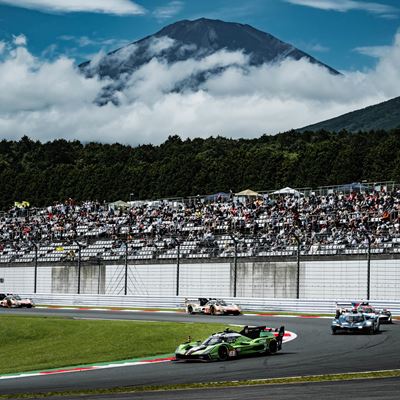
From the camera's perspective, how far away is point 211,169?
4112 inches

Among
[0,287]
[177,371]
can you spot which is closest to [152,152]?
[0,287]

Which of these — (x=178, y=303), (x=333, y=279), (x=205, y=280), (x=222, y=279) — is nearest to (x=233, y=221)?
(x=205, y=280)

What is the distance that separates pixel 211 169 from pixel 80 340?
7025cm

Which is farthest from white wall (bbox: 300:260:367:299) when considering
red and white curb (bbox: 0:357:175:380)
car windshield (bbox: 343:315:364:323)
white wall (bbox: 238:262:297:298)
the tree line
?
the tree line

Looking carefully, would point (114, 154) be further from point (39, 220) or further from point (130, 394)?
point (130, 394)

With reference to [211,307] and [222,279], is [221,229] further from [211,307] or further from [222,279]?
[211,307]

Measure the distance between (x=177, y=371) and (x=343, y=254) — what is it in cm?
2710

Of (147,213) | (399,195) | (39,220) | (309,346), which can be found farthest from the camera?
(39,220)

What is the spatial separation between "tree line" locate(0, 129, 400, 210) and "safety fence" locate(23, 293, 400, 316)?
3891 centimetres

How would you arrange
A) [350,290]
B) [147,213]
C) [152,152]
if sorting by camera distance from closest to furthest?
[350,290] → [147,213] → [152,152]

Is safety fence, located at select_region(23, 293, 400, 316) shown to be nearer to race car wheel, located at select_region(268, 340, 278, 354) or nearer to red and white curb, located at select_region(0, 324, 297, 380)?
race car wheel, located at select_region(268, 340, 278, 354)

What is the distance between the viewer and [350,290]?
4891 centimetres

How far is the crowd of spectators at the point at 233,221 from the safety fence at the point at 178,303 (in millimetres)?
3556

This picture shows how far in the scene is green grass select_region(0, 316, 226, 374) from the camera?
29906 millimetres
